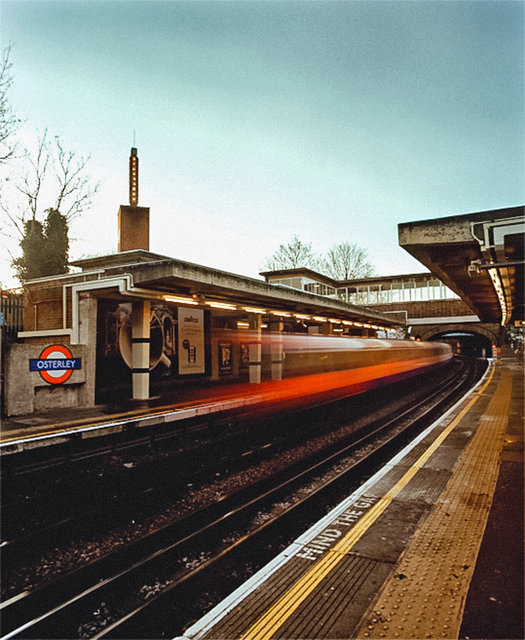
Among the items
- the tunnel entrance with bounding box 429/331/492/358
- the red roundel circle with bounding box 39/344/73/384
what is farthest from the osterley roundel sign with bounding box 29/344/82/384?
the tunnel entrance with bounding box 429/331/492/358

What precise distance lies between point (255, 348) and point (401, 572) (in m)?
13.7

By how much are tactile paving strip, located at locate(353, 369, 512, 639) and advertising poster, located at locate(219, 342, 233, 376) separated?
12672mm

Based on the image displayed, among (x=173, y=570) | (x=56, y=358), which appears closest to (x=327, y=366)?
(x=56, y=358)

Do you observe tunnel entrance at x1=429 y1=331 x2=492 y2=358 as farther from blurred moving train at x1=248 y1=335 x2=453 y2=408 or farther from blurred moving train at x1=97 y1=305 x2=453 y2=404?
blurred moving train at x1=97 y1=305 x2=453 y2=404

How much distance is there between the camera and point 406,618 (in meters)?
2.88

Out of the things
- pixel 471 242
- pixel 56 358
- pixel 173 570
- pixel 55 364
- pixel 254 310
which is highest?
pixel 471 242

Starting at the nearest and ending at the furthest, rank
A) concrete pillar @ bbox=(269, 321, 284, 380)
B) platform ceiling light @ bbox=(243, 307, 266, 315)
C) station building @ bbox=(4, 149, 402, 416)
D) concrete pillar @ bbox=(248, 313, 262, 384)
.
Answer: station building @ bbox=(4, 149, 402, 416), platform ceiling light @ bbox=(243, 307, 266, 315), concrete pillar @ bbox=(248, 313, 262, 384), concrete pillar @ bbox=(269, 321, 284, 380)

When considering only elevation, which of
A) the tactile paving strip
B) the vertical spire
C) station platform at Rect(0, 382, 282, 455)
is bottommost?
the tactile paving strip

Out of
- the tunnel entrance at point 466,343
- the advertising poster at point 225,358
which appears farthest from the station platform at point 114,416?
the tunnel entrance at point 466,343

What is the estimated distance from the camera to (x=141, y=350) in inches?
472

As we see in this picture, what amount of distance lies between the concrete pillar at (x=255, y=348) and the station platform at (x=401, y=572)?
11003 mm

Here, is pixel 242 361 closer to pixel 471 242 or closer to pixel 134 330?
pixel 134 330

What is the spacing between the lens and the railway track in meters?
3.67

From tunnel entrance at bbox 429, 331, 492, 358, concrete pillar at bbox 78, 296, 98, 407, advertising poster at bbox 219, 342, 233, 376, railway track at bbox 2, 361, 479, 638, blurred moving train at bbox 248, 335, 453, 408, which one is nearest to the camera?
railway track at bbox 2, 361, 479, 638
